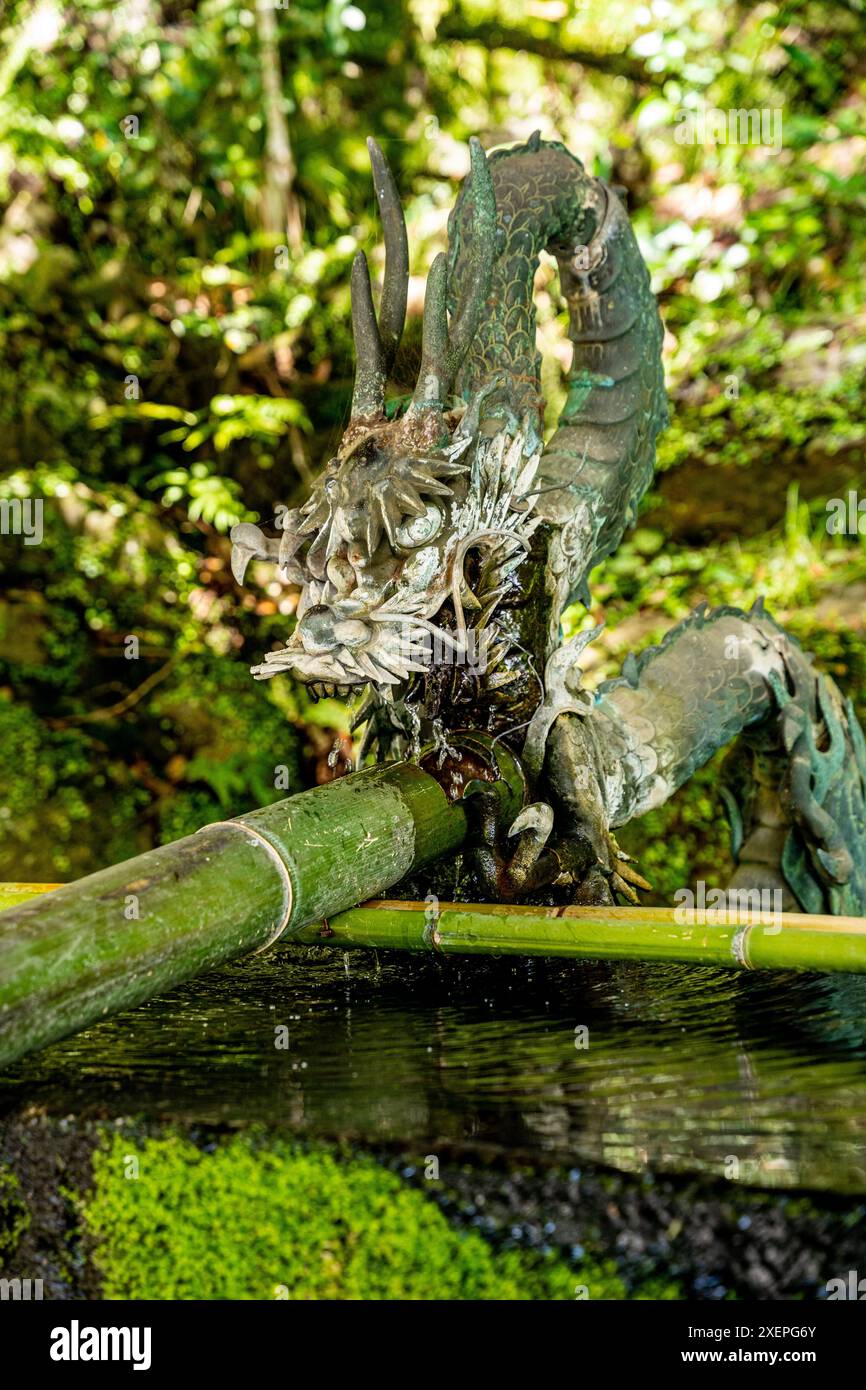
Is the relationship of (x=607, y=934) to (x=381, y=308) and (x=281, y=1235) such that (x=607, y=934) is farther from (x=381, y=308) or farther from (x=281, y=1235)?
(x=381, y=308)

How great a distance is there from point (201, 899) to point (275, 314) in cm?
515

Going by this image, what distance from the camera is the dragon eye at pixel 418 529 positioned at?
87.0 inches

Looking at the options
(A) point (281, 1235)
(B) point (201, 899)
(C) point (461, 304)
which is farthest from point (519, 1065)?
(C) point (461, 304)

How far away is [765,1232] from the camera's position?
47.8 inches

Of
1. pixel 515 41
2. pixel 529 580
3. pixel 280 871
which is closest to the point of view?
pixel 280 871

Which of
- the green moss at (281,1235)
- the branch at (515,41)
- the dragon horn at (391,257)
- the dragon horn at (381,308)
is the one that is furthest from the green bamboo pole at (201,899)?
the branch at (515,41)

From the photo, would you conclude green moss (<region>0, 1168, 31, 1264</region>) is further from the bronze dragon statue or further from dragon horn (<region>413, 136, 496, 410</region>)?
dragon horn (<region>413, 136, 496, 410</region>)

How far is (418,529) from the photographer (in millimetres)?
2211

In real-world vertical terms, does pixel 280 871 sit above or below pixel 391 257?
below

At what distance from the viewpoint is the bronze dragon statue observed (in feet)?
7.33

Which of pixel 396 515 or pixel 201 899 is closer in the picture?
pixel 201 899

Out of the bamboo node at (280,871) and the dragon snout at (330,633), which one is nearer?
the bamboo node at (280,871)

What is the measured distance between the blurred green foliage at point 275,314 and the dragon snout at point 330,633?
133 inches

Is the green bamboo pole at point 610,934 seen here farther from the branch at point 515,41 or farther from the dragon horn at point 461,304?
the branch at point 515,41
